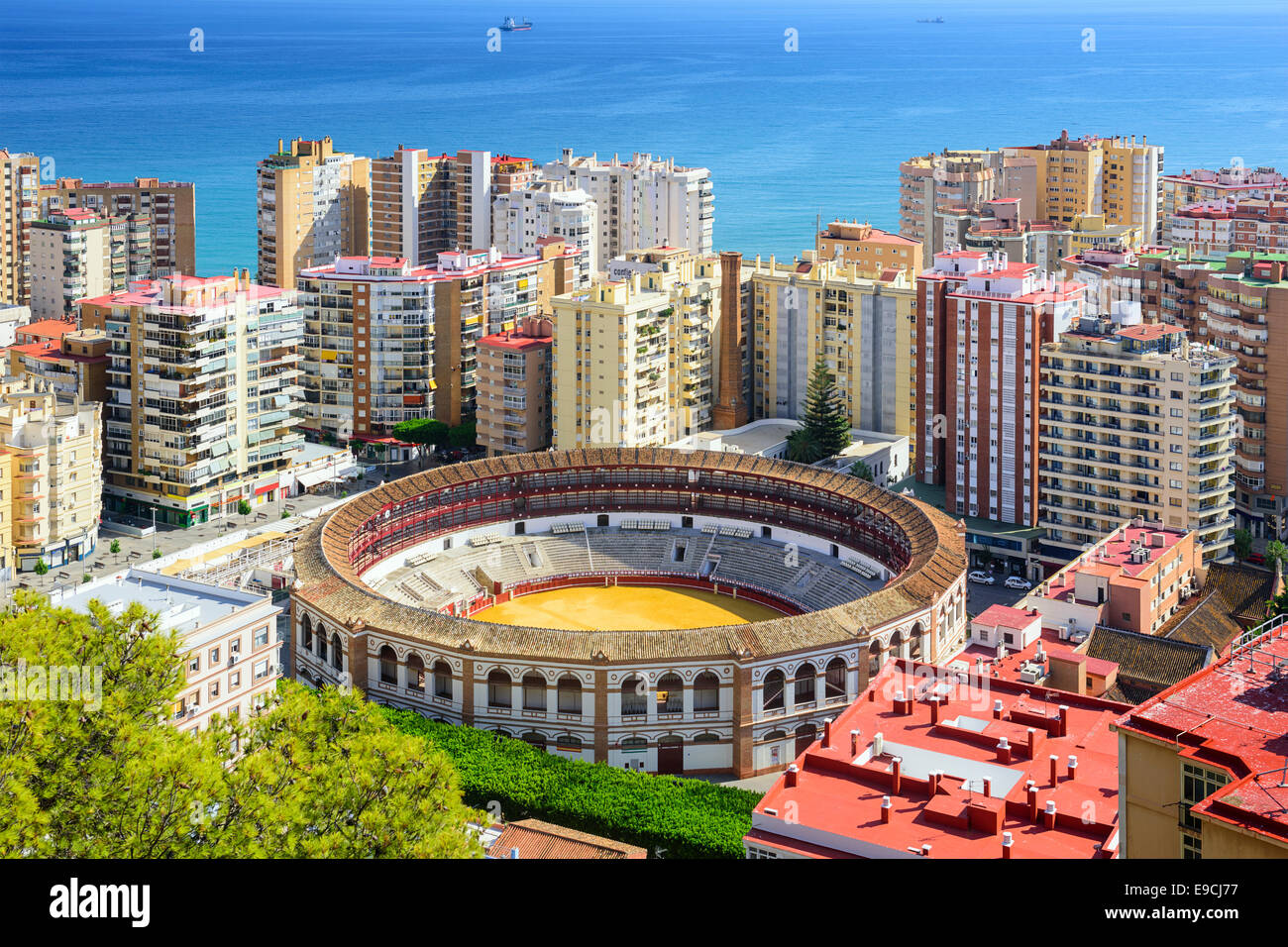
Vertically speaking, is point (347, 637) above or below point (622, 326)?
below

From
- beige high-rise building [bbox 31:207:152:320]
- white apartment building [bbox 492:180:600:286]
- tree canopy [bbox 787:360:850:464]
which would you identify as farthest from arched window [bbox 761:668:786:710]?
beige high-rise building [bbox 31:207:152:320]

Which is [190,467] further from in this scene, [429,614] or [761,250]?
[761,250]

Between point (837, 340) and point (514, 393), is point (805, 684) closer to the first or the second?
point (514, 393)

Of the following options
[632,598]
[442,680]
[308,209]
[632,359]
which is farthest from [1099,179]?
[442,680]

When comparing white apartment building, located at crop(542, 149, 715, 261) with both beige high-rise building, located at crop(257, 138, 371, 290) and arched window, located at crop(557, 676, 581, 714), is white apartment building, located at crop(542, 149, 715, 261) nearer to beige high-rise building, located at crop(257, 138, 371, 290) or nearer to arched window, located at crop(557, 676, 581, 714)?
beige high-rise building, located at crop(257, 138, 371, 290)

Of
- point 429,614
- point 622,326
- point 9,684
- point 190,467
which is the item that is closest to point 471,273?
point 622,326

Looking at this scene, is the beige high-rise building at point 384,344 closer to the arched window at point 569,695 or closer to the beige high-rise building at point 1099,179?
the arched window at point 569,695

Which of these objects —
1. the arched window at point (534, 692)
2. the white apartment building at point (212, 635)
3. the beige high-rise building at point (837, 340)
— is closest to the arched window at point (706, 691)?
the arched window at point (534, 692)
